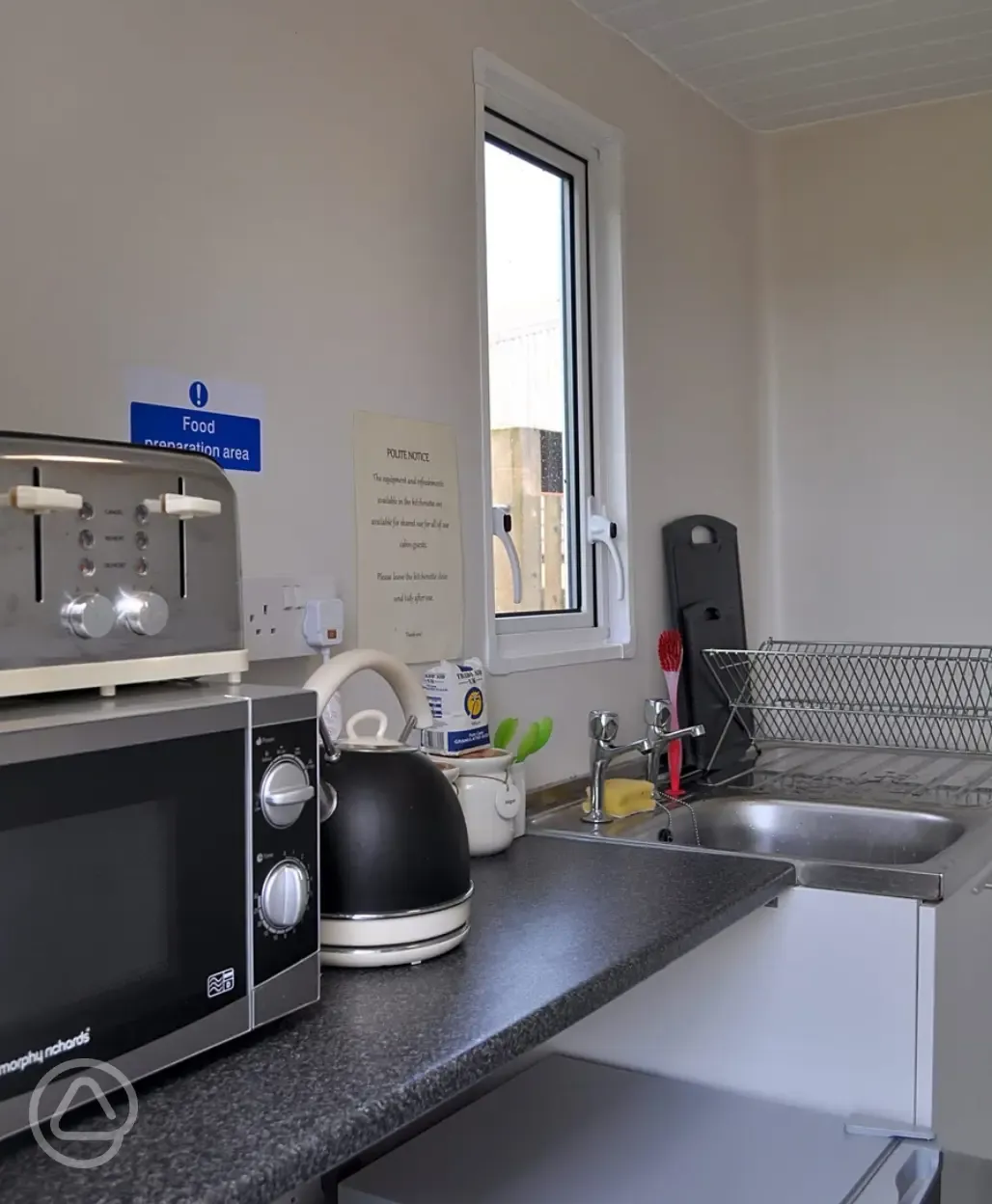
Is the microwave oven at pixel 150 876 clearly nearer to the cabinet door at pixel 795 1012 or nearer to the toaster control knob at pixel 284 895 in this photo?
the toaster control knob at pixel 284 895

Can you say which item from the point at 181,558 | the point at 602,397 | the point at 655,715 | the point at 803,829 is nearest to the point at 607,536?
the point at 602,397

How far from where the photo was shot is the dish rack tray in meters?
2.40

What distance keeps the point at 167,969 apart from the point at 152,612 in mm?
245

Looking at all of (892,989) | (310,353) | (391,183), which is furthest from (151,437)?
(892,989)

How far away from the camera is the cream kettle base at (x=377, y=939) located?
1.04 meters

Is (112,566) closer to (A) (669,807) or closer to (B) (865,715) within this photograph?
(A) (669,807)

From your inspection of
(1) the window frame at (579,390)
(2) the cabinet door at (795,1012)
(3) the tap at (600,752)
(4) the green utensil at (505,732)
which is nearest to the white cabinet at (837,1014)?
(2) the cabinet door at (795,1012)

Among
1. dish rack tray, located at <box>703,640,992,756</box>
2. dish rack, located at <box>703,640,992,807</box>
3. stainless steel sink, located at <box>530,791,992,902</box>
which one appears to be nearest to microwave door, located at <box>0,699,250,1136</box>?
stainless steel sink, located at <box>530,791,992,902</box>

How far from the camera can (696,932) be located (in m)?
1.19

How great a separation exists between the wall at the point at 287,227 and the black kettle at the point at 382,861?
0.35m

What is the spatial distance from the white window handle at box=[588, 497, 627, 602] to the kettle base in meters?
1.18

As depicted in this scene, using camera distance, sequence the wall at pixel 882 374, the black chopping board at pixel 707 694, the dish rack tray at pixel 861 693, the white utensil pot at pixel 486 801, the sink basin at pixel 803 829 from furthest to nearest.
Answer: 1. the wall at pixel 882 374
2. the dish rack tray at pixel 861 693
3. the black chopping board at pixel 707 694
4. the sink basin at pixel 803 829
5. the white utensil pot at pixel 486 801

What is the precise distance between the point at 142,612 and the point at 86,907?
0.20 m

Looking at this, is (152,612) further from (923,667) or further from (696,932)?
(923,667)
